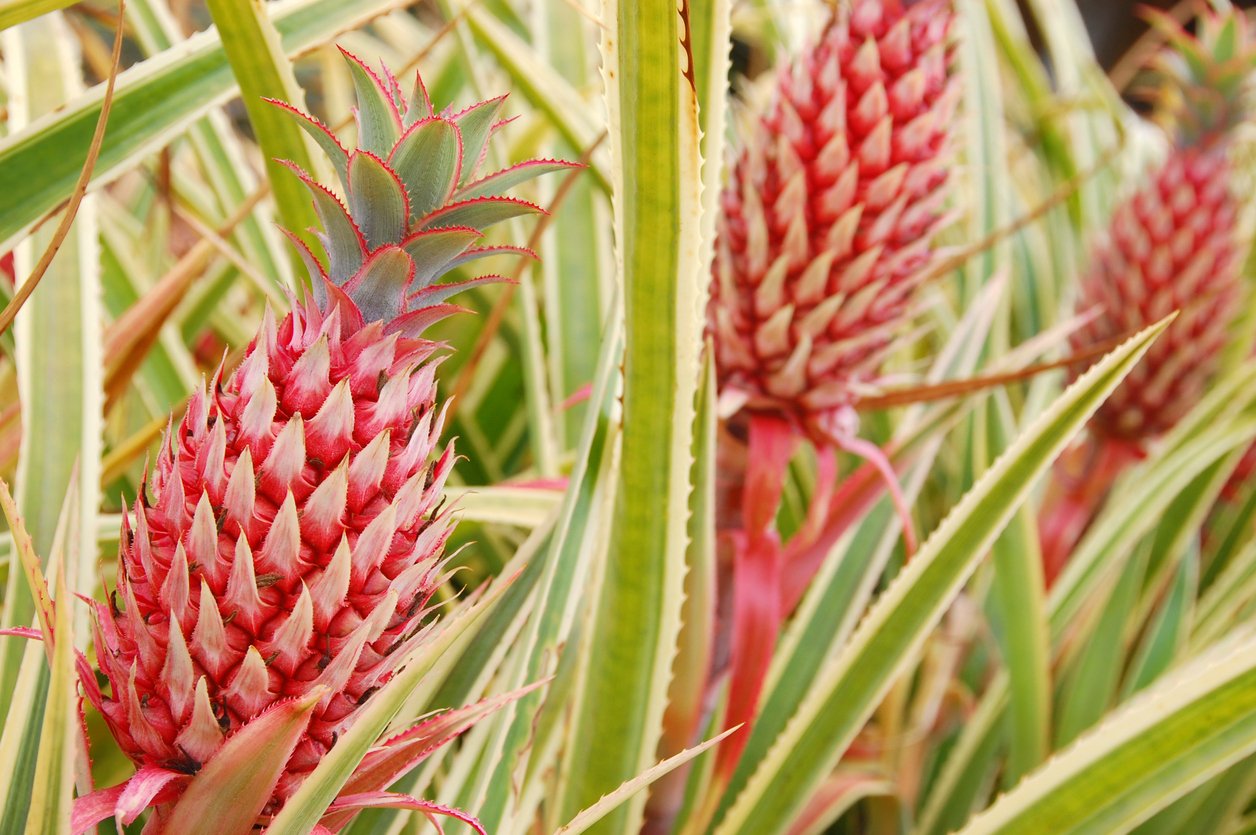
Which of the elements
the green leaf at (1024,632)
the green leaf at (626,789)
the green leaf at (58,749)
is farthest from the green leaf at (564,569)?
the green leaf at (1024,632)

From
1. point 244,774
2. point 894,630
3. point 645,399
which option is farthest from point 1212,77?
point 244,774

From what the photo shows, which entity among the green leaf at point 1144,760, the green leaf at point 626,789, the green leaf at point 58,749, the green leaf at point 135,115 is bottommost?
the green leaf at point 1144,760

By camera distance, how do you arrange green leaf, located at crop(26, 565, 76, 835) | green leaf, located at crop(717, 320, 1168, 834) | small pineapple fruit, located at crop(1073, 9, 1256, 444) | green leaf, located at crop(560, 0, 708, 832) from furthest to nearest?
small pineapple fruit, located at crop(1073, 9, 1256, 444)
green leaf, located at crop(717, 320, 1168, 834)
green leaf, located at crop(560, 0, 708, 832)
green leaf, located at crop(26, 565, 76, 835)

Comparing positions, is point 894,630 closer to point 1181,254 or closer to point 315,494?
point 315,494

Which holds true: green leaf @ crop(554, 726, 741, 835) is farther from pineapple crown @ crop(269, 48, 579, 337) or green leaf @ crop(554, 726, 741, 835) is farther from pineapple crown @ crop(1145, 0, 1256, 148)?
pineapple crown @ crop(1145, 0, 1256, 148)

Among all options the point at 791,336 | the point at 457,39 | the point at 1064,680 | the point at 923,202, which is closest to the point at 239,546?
the point at 791,336

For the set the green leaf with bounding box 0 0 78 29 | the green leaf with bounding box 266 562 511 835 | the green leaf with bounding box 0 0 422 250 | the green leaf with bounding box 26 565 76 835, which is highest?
the green leaf with bounding box 0 0 78 29

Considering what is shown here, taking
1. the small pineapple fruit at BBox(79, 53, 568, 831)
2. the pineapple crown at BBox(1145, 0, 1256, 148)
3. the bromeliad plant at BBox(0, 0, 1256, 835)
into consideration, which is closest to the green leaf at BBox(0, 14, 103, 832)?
the bromeliad plant at BBox(0, 0, 1256, 835)

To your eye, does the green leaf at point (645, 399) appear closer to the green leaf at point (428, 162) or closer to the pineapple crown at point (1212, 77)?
the green leaf at point (428, 162)
